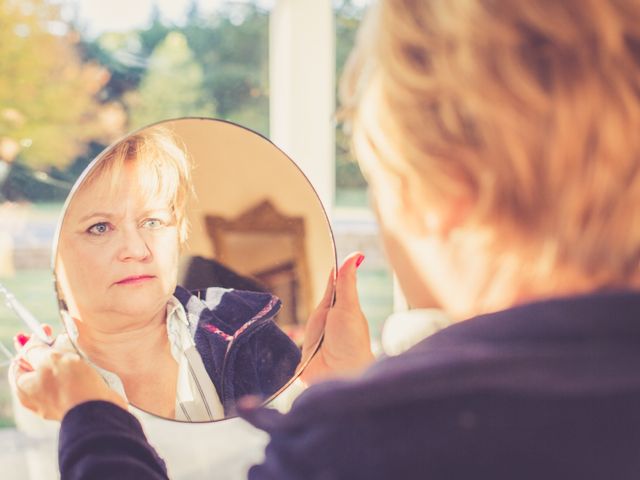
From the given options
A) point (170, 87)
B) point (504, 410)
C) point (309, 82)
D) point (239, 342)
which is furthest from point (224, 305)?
point (170, 87)

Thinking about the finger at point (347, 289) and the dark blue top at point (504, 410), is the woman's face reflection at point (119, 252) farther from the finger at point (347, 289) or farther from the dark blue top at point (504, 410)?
the dark blue top at point (504, 410)

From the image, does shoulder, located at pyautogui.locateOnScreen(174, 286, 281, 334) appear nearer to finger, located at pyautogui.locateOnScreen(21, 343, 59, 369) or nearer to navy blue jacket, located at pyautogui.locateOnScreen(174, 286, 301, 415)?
navy blue jacket, located at pyautogui.locateOnScreen(174, 286, 301, 415)

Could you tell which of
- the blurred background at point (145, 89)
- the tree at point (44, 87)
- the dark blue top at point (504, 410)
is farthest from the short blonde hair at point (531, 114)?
the tree at point (44, 87)

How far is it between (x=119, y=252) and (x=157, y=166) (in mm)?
71

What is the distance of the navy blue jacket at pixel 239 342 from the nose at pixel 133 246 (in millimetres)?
40

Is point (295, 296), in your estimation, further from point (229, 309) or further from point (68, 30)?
point (68, 30)

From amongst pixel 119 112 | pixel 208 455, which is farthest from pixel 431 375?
pixel 119 112

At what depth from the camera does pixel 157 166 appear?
1.97 ft

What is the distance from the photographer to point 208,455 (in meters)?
2.05

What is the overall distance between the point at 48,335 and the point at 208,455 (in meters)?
1.51

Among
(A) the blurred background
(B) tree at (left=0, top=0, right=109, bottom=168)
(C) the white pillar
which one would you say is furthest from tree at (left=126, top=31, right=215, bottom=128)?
(C) the white pillar

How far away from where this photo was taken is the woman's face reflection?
58 centimetres

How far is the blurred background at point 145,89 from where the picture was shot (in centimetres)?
196

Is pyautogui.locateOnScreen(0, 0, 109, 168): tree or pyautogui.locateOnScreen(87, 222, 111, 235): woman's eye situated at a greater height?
pyautogui.locateOnScreen(87, 222, 111, 235): woman's eye
